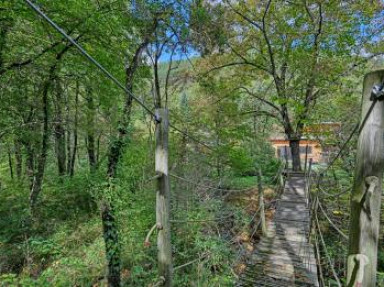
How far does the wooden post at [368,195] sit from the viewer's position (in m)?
0.98

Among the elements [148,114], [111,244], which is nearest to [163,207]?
[111,244]

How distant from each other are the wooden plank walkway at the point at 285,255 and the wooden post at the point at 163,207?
2.09 metres

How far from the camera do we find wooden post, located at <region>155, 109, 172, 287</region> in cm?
150

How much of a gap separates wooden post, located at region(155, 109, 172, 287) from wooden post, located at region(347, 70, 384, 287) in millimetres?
981

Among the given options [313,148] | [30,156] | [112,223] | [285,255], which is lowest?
[285,255]

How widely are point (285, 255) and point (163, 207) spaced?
293cm

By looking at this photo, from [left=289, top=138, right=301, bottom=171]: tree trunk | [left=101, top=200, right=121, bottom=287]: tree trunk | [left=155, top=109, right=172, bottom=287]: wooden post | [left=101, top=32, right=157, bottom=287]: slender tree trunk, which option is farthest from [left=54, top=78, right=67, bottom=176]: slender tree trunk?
[left=289, top=138, right=301, bottom=171]: tree trunk

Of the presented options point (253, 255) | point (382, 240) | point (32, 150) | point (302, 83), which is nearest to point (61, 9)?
point (32, 150)

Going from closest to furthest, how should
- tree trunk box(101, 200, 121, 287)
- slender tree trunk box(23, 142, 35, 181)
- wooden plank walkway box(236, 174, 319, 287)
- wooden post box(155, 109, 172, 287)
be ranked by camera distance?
wooden post box(155, 109, 172, 287)
wooden plank walkway box(236, 174, 319, 287)
tree trunk box(101, 200, 121, 287)
slender tree trunk box(23, 142, 35, 181)

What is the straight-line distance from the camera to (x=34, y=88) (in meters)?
4.80

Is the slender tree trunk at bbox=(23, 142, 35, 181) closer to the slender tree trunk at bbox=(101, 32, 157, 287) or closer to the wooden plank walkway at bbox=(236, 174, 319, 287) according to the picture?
the slender tree trunk at bbox=(101, 32, 157, 287)

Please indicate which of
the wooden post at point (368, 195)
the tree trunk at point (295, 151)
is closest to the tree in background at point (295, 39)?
the tree trunk at point (295, 151)

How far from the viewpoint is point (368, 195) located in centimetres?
98

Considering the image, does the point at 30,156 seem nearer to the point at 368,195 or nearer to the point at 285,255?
the point at 285,255
